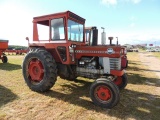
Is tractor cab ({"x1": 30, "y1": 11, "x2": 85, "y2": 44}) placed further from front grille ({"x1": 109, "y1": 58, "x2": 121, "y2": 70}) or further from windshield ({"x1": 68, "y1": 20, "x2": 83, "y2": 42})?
front grille ({"x1": 109, "y1": 58, "x2": 121, "y2": 70})

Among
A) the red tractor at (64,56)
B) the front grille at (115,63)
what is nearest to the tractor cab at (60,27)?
the red tractor at (64,56)

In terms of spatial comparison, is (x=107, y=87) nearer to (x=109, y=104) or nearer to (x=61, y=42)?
(x=109, y=104)

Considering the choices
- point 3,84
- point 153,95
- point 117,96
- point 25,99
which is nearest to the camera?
point 117,96

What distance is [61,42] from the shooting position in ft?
20.1

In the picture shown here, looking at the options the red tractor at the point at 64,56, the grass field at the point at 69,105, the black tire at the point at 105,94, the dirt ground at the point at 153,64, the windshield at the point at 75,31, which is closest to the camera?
the grass field at the point at 69,105

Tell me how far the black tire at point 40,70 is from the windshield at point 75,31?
1061mm

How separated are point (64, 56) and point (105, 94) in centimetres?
205

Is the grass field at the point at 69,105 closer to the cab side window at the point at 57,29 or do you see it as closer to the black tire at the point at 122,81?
the black tire at the point at 122,81

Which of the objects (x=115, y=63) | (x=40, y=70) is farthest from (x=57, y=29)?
(x=115, y=63)

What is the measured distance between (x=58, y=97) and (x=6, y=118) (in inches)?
76.5

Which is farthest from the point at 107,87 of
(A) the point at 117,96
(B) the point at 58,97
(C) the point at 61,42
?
(C) the point at 61,42

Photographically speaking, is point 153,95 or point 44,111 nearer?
point 44,111

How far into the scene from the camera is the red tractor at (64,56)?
19.3 feet

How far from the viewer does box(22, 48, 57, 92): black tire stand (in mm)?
6070
